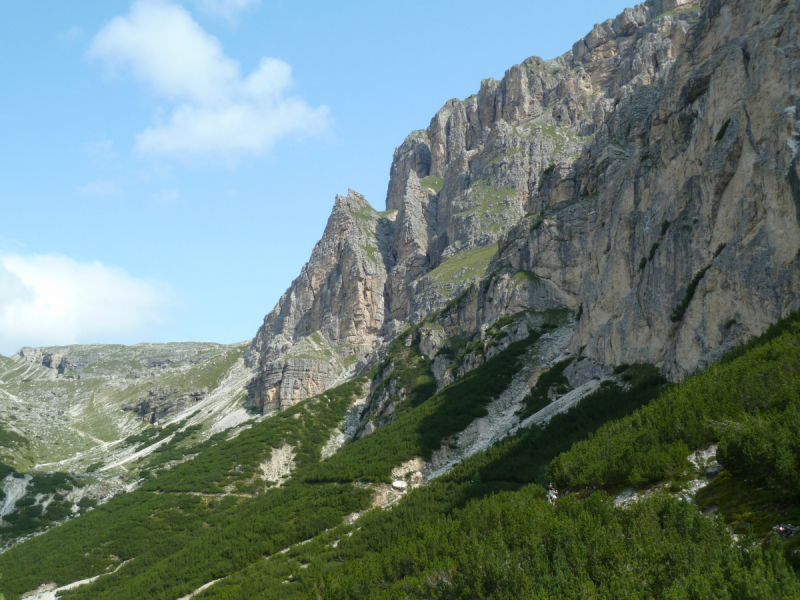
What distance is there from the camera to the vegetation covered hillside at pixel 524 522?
43.3 ft

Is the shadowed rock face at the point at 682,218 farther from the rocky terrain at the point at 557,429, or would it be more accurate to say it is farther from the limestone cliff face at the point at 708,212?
the rocky terrain at the point at 557,429

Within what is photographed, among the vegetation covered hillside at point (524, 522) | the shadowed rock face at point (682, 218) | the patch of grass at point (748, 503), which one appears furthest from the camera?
the shadowed rock face at point (682, 218)

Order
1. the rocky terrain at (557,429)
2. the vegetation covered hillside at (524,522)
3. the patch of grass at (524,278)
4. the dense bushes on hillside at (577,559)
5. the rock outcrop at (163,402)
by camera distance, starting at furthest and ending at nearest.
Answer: the rock outcrop at (163,402), the patch of grass at (524,278), the rocky terrain at (557,429), the vegetation covered hillside at (524,522), the dense bushes on hillside at (577,559)

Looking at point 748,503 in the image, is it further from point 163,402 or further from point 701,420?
point 163,402

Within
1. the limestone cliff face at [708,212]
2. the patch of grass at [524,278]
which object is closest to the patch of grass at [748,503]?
the limestone cliff face at [708,212]

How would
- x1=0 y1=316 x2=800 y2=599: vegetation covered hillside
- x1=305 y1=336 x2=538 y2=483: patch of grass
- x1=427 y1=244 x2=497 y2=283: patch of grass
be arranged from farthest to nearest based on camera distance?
x1=427 y1=244 x2=497 y2=283: patch of grass, x1=305 y1=336 x2=538 y2=483: patch of grass, x1=0 y1=316 x2=800 y2=599: vegetation covered hillside

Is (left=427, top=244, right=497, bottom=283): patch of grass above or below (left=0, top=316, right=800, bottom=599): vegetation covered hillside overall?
above

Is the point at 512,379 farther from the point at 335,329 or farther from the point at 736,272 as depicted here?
the point at 335,329

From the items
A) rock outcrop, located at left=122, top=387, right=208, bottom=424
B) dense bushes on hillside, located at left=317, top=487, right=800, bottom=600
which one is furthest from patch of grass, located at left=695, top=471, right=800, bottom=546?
rock outcrop, located at left=122, top=387, right=208, bottom=424

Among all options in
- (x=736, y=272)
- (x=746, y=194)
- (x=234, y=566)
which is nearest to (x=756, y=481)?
(x=736, y=272)

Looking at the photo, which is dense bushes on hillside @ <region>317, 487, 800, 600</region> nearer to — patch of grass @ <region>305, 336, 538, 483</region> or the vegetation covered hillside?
the vegetation covered hillside

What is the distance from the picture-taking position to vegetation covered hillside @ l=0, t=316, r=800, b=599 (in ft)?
43.3

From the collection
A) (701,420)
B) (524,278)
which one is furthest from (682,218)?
(524,278)

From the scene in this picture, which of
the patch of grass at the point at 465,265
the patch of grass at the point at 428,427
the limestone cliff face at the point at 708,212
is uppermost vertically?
the patch of grass at the point at 465,265
